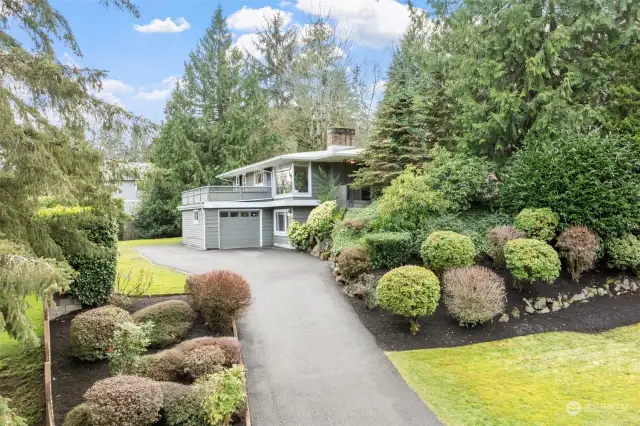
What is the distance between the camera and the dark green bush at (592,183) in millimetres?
11500

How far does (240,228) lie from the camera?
2328 cm

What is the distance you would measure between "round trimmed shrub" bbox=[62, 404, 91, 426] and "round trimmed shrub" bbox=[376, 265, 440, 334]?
5997 millimetres

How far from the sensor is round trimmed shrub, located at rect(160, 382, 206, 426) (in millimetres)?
5992

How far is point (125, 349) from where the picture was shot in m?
7.05

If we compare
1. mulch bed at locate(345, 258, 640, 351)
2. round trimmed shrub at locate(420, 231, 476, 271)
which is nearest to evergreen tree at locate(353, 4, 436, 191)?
round trimmed shrub at locate(420, 231, 476, 271)

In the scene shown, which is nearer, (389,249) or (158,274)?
(389,249)

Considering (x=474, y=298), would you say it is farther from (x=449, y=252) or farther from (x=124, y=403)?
(x=124, y=403)

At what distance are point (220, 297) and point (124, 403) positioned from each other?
3393mm

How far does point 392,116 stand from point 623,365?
12.7 m

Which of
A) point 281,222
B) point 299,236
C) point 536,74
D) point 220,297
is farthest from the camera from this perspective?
point 281,222

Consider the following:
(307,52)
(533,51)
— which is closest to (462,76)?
(533,51)

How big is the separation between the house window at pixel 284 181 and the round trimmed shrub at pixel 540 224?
493 inches

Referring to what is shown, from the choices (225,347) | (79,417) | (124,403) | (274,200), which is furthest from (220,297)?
(274,200)

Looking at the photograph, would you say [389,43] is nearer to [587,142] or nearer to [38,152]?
[587,142]
